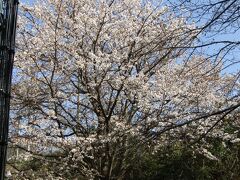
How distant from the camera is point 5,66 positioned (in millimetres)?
5840

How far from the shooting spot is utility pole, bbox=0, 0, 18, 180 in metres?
5.68

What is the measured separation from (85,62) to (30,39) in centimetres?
157

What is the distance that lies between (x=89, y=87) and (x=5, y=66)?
3.75 m

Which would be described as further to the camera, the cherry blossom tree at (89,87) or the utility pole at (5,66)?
the cherry blossom tree at (89,87)

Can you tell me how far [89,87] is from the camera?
9492 mm

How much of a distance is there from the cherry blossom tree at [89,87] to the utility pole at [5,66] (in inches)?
126

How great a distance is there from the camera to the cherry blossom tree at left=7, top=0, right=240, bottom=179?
939cm

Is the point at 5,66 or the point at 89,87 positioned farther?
the point at 89,87

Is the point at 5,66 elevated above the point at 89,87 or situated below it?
below

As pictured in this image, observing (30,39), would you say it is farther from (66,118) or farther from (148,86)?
(148,86)

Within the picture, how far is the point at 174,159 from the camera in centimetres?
1333

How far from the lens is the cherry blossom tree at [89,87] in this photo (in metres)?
9.39

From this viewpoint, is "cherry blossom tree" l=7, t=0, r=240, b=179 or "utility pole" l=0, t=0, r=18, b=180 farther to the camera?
"cherry blossom tree" l=7, t=0, r=240, b=179

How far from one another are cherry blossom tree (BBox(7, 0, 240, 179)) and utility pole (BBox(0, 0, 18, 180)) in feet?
10.5
